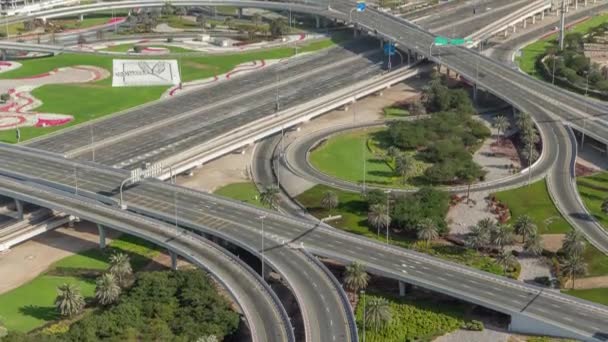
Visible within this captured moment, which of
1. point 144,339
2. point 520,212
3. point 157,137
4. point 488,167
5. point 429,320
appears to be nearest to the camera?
point 144,339

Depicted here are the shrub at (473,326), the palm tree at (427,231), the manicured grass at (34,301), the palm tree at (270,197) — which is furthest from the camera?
the palm tree at (270,197)

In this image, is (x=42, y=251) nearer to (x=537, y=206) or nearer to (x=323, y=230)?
(x=323, y=230)

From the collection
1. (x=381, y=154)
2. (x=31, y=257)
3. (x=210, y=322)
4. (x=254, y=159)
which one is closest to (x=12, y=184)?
(x=31, y=257)

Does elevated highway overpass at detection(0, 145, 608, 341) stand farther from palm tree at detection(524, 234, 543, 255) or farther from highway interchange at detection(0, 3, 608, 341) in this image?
palm tree at detection(524, 234, 543, 255)

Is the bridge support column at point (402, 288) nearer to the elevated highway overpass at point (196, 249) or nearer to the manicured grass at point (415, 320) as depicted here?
the manicured grass at point (415, 320)

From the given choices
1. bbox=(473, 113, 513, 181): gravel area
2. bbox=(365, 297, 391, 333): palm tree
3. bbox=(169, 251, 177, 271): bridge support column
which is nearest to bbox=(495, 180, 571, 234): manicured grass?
bbox=(473, 113, 513, 181): gravel area

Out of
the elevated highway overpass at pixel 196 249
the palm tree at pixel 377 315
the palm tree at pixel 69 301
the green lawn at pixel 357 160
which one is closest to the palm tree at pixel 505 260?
the palm tree at pixel 377 315

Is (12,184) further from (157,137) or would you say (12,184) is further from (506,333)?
(506,333)
